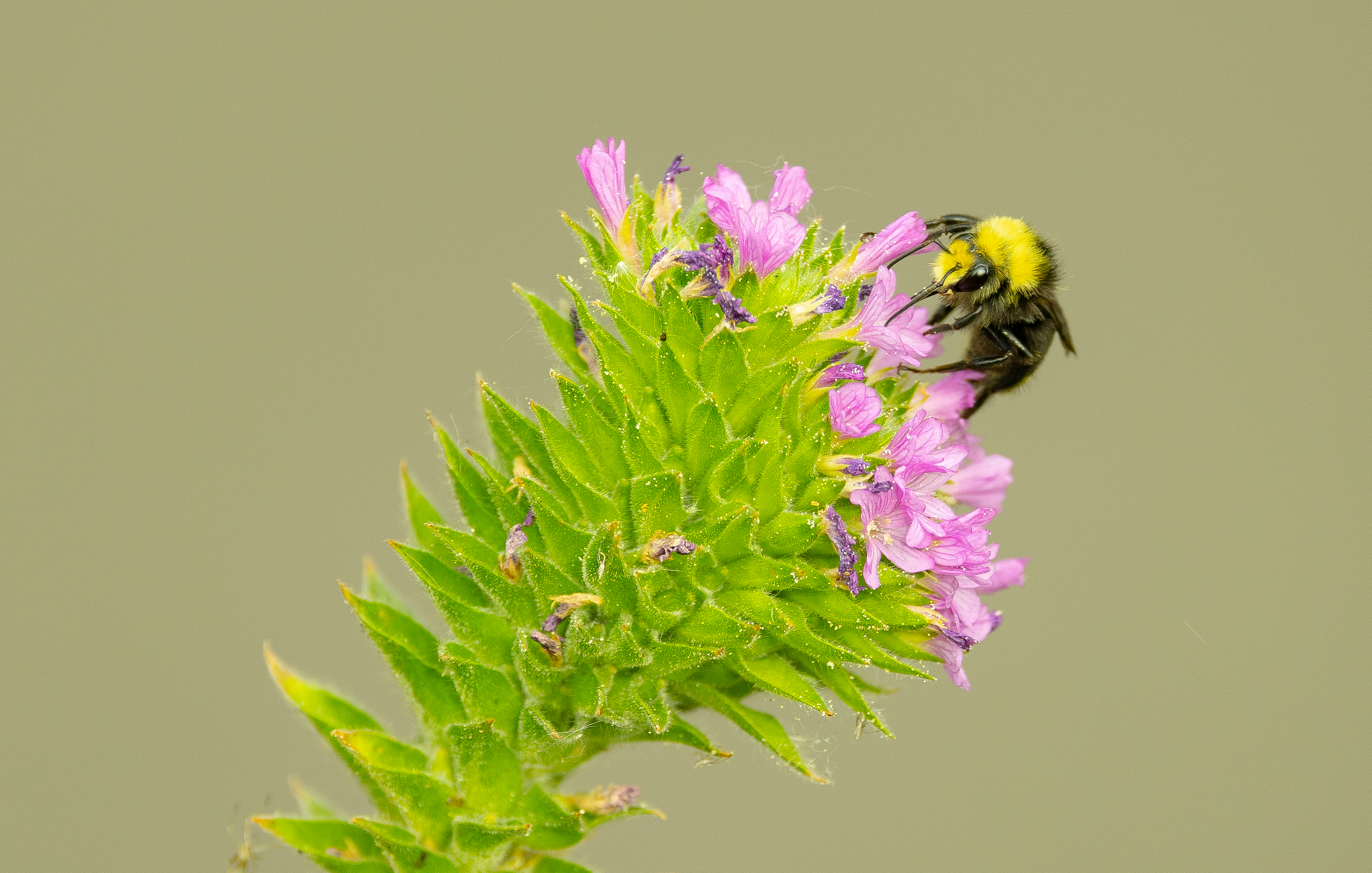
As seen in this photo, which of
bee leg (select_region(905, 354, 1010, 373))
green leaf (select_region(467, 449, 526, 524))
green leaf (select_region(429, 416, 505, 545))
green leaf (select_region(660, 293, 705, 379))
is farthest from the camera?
bee leg (select_region(905, 354, 1010, 373))

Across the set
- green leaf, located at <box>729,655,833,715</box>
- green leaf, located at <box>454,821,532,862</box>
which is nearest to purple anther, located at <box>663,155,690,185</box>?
green leaf, located at <box>729,655,833,715</box>

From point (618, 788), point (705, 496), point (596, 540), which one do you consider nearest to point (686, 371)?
point (705, 496)

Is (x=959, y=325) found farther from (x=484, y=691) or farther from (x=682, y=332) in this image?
(x=484, y=691)

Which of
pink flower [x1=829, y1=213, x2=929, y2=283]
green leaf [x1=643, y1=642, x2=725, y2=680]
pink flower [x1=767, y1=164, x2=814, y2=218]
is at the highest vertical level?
pink flower [x1=767, y1=164, x2=814, y2=218]

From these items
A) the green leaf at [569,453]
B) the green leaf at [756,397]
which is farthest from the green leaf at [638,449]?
the green leaf at [756,397]

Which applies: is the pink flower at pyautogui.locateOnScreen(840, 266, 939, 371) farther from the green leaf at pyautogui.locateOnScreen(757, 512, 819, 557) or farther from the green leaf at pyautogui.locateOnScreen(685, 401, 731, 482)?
the green leaf at pyautogui.locateOnScreen(757, 512, 819, 557)

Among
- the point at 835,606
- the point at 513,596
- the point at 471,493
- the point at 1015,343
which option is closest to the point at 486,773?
the point at 513,596

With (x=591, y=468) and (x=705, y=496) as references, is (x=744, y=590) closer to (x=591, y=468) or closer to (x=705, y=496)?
(x=705, y=496)
